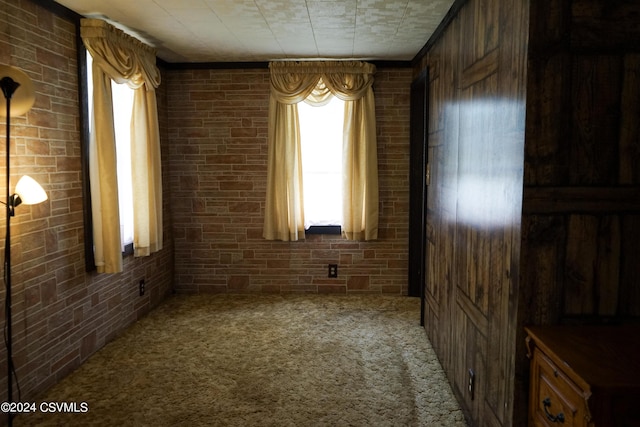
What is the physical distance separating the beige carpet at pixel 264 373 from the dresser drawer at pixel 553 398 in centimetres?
97

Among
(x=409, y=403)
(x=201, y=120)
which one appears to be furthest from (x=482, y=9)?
(x=201, y=120)

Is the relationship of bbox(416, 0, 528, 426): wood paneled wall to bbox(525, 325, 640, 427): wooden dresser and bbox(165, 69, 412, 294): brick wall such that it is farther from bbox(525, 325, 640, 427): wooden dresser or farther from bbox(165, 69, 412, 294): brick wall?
bbox(165, 69, 412, 294): brick wall

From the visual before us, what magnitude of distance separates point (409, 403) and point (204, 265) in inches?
121

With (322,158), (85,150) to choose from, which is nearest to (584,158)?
(85,150)

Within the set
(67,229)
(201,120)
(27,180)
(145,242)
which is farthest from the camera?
(201,120)

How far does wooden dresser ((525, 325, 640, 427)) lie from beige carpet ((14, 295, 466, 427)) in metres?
1.06

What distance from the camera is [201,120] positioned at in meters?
5.07

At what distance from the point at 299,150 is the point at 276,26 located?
154 cm

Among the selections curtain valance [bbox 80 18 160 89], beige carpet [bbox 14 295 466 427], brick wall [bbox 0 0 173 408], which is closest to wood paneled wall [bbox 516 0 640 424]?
beige carpet [bbox 14 295 466 427]

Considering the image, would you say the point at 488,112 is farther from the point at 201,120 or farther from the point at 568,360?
the point at 201,120

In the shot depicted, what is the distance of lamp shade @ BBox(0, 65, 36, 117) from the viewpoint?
2.45 meters

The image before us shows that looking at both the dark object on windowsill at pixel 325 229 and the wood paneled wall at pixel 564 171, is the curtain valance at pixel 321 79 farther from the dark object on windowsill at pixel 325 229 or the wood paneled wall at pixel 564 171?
the wood paneled wall at pixel 564 171

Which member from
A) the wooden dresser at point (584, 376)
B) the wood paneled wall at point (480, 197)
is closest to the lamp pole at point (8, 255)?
the wood paneled wall at point (480, 197)

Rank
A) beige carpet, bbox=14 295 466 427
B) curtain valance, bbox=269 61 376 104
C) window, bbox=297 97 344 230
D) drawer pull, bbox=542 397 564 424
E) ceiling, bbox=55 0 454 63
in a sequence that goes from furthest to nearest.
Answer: window, bbox=297 97 344 230, curtain valance, bbox=269 61 376 104, ceiling, bbox=55 0 454 63, beige carpet, bbox=14 295 466 427, drawer pull, bbox=542 397 564 424
